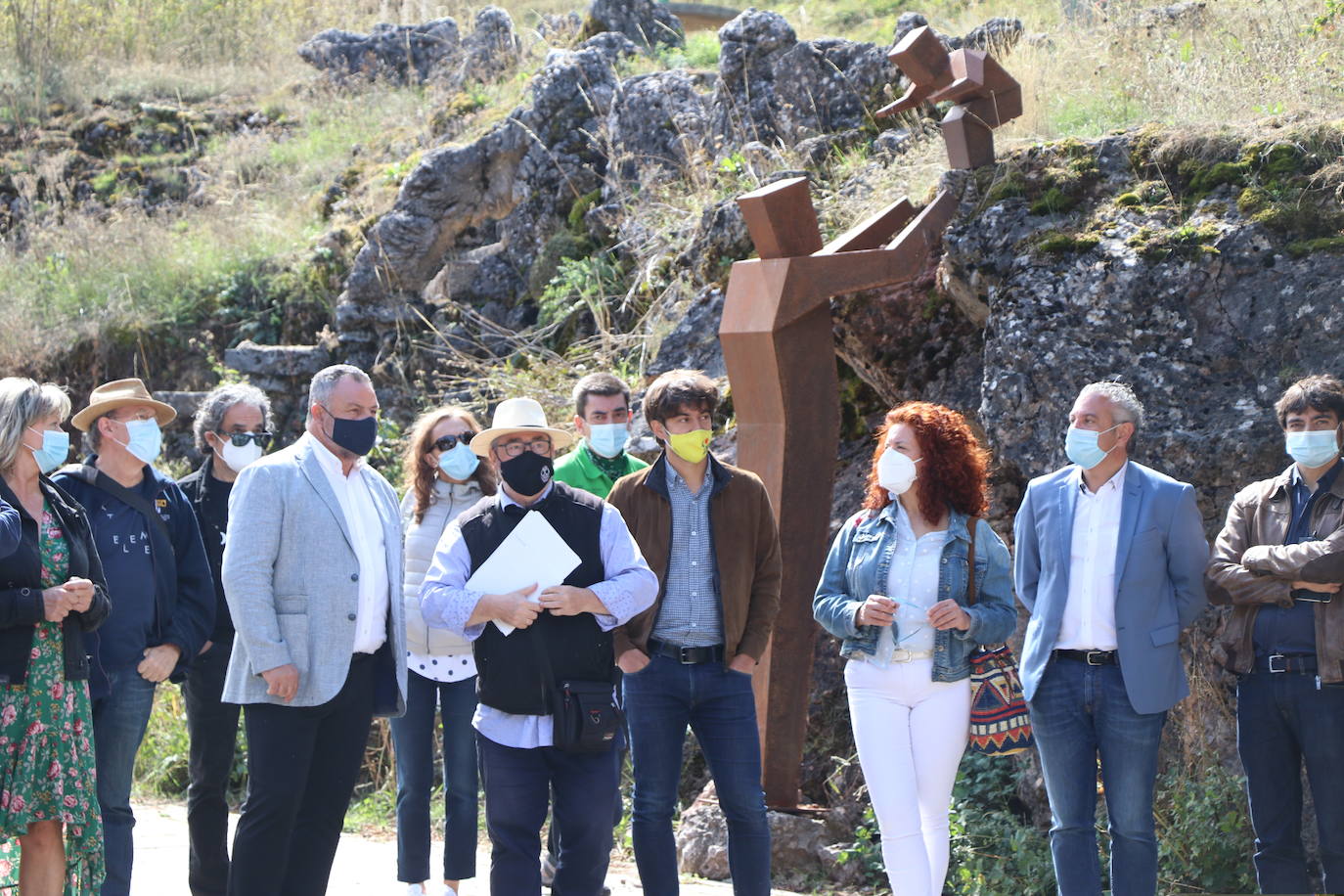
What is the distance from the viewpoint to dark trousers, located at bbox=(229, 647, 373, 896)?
471 centimetres

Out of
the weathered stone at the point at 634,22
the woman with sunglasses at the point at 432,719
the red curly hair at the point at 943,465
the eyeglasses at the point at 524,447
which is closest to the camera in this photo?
the eyeglasses at the point at 524,447

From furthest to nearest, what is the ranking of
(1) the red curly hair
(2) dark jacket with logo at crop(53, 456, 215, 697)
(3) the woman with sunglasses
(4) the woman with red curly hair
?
(3) the woman with sunglasses, (2) dark jacket with logo at crop(53, 456, 215, 697), (1) the red curly hair, (4) the woman with red curly hair

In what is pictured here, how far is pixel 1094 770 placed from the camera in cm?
485

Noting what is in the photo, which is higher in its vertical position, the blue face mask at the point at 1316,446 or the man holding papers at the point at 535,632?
the blue face mask at the point at 1316,446

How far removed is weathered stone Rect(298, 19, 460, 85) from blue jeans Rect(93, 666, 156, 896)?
13280 millimetres

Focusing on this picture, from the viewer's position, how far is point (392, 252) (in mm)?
12391

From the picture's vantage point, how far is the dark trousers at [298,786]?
15.4 feet

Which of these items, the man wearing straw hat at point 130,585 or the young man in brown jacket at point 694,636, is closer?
the young man in brown jacket at point 694,636

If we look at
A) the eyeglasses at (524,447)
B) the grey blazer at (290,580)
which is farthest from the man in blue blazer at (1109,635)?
the grey blazer at (290,580)

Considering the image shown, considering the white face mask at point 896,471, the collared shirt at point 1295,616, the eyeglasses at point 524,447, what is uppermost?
the eyeglasses at point 524,447

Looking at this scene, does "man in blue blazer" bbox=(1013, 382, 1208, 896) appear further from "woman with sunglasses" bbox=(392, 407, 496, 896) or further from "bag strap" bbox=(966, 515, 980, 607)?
"woman with sunglasses" bbox=(392, 407, 496, 896)

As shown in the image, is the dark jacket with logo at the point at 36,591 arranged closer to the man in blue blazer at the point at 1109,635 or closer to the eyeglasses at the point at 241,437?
the eyeglasses at the point at 241,437

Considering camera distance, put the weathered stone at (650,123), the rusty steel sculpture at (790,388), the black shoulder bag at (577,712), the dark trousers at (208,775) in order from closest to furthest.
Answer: the black shoulder bag at (577,712), the dark trousers at (208,775), the rusty steel sculpture at (790,388), the weathered stone at (650,123)

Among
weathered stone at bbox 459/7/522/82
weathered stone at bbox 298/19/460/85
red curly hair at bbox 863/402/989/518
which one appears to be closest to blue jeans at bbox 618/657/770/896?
red curly hair at bbox 863/402/989/518
